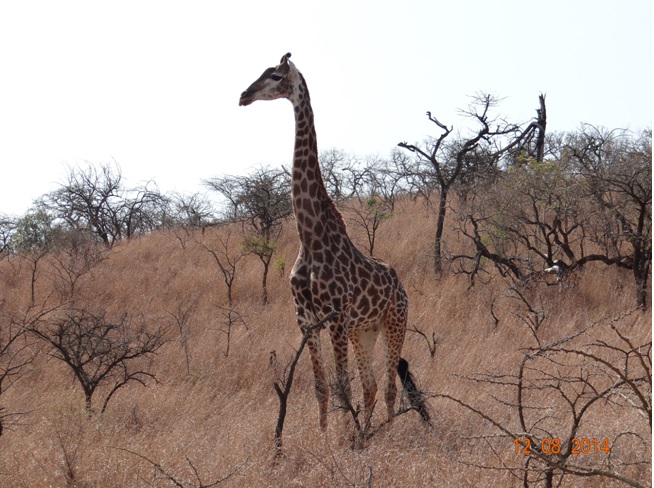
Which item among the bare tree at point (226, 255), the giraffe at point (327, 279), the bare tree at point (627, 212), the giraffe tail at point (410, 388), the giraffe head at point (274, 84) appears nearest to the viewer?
the giraffe tail at point (410, 388)

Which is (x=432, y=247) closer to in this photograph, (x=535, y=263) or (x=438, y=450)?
(x=535, y=263)

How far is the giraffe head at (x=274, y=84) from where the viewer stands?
19.7 feet

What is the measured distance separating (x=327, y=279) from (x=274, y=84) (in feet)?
5.19

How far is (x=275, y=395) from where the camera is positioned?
712 cm

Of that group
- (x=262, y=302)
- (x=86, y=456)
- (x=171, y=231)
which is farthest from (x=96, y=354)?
(x=171, y=231)

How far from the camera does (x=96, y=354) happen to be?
6.71 meters

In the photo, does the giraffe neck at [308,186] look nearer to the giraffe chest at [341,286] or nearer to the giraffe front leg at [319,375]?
the giraffe chest at [341,286]

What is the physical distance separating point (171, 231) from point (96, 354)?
10.4 m

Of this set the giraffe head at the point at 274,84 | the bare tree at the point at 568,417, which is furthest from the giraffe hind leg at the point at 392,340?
the giraffe head at the point at 274,84

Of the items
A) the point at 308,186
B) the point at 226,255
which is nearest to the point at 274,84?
the point at 308,186

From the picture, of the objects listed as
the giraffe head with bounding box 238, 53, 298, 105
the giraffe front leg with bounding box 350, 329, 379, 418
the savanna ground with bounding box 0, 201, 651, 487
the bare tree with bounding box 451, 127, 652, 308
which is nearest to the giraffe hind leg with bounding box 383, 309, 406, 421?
the giraffe front leg with bounding box 350, 329, 379, 418

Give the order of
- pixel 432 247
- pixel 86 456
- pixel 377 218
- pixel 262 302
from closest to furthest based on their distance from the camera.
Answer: pixel 86 456
pixel 262 302
pixel 432 247
pixel 377 218

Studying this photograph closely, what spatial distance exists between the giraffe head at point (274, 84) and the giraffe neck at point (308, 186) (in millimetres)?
121

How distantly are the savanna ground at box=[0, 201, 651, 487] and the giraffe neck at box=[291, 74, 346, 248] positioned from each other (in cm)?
152
